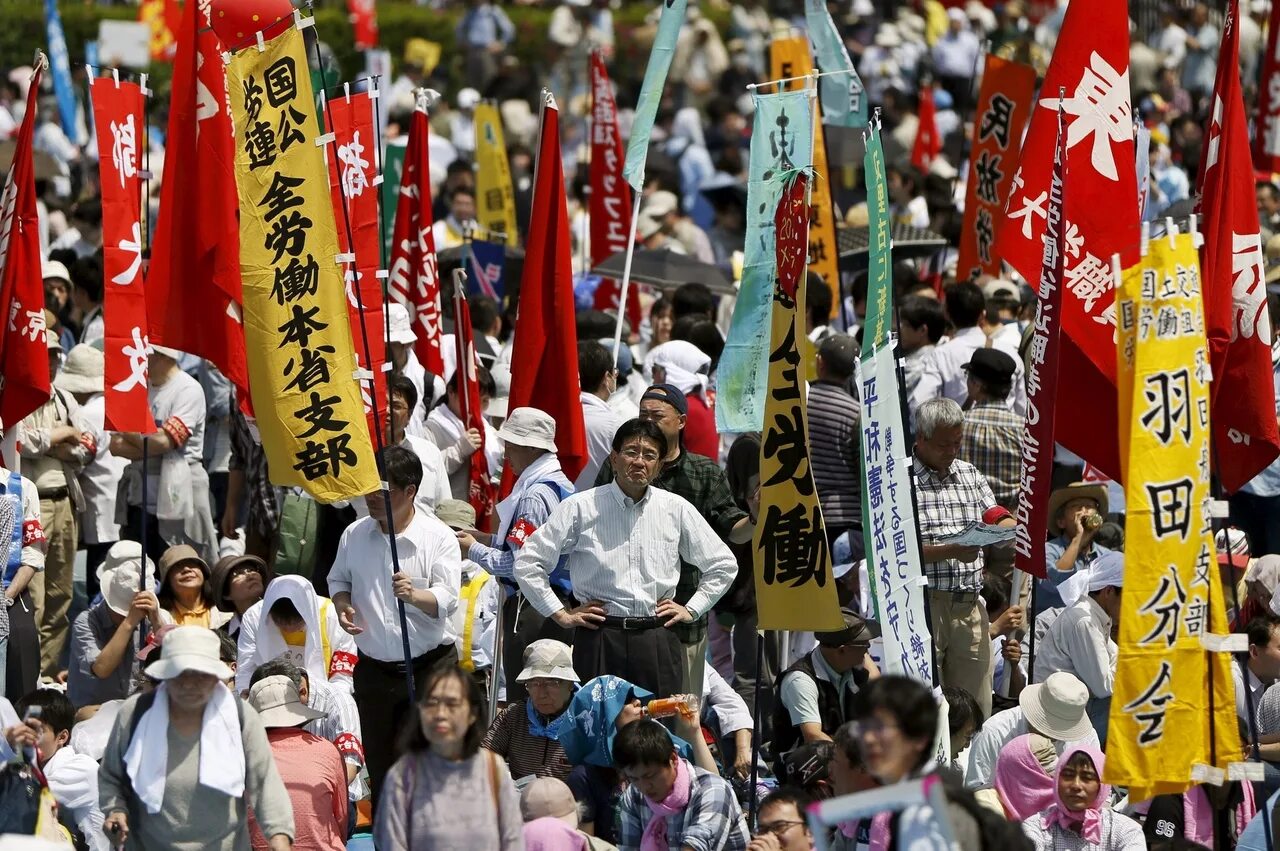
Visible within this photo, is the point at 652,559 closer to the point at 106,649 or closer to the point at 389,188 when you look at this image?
the point at 106,649

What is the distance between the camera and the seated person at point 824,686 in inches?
384

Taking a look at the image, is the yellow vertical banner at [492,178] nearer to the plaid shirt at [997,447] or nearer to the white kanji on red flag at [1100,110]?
the plaid shirt at [997,447]

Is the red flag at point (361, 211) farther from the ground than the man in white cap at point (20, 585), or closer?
farther from the ground

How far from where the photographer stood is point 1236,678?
31.1ft

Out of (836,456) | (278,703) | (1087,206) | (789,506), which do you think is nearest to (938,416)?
(836,456)

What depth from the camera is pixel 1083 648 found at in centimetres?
1034

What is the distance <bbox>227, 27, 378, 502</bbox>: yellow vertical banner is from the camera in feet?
29.3

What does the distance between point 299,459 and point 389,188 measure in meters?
8.75

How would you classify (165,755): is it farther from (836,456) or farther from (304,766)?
(836,456)

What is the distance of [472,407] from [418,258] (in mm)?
1448

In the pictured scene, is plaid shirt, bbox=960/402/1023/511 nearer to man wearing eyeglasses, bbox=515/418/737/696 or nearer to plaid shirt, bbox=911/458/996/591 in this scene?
plaid shirt, bbox=911/458/996/591

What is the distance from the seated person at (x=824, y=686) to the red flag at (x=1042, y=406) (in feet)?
2.58

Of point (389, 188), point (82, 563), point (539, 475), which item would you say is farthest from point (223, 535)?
point (389, 188)

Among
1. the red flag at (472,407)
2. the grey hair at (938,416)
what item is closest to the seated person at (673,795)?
the grey hair at (938,416)
